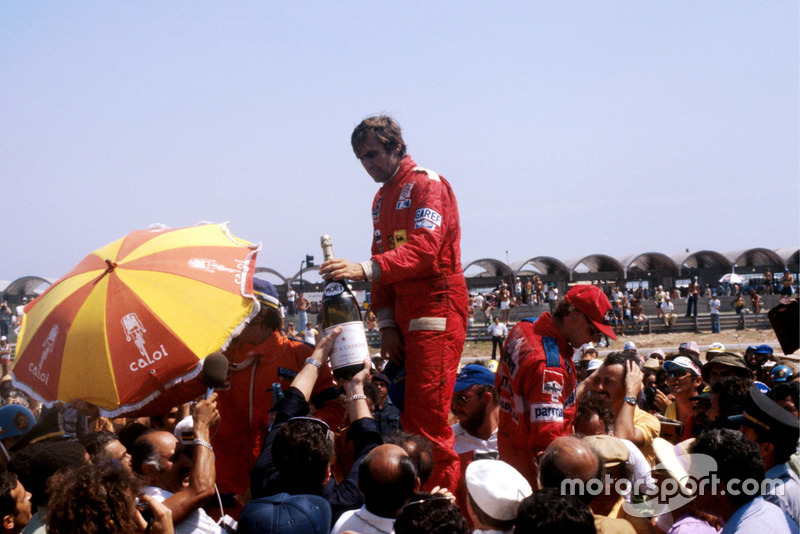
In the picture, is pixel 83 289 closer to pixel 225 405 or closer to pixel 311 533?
pixel 225 405

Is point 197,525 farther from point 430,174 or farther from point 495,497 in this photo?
point 430,174

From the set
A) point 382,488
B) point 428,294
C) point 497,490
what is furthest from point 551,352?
point 382,488

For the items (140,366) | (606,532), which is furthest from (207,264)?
(606,532)

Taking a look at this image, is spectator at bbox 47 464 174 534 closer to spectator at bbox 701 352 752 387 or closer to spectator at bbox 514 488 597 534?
spectator at bbox 514 488 597 534

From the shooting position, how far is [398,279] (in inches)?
157

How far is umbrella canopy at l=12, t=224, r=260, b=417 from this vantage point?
4.12m

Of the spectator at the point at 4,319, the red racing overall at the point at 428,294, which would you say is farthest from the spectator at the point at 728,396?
the spectator at the point at 4,319

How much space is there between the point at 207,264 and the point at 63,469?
56.8 inches

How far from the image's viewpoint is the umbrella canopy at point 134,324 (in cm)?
412

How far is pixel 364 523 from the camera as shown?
10.2 feet

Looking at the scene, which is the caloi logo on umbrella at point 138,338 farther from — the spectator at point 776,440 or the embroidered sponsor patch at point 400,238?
the spectator at point 776,440

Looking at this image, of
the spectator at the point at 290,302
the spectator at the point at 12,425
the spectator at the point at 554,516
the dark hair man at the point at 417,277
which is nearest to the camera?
the spectator at the point at 554,516

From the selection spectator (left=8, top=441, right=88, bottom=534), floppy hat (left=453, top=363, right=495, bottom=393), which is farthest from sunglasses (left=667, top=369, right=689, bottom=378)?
spectator (left=8, top=441, right=88, bottom=534)

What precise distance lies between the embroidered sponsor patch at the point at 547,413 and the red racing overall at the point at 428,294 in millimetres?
508
